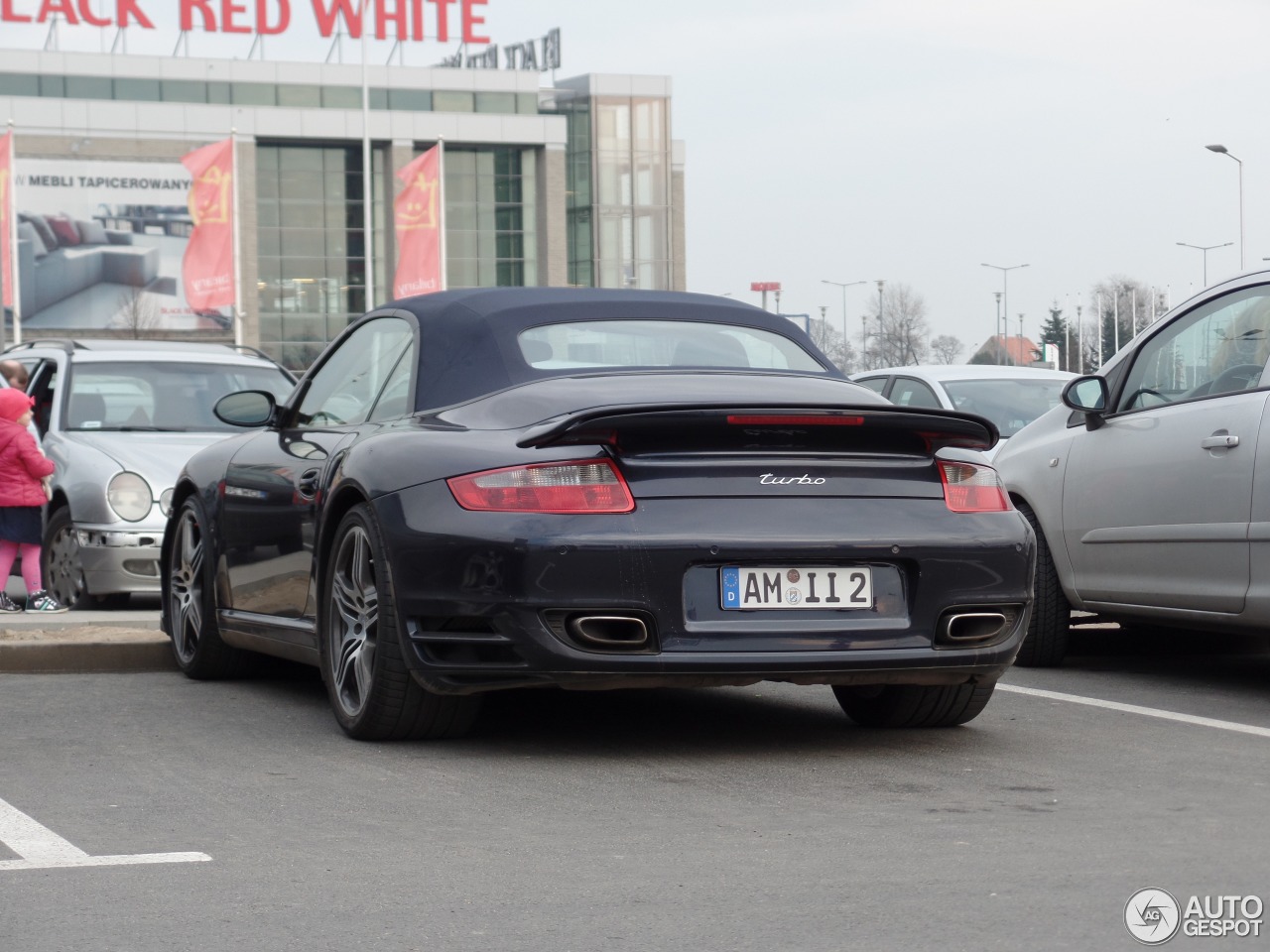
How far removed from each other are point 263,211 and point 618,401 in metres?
73.4

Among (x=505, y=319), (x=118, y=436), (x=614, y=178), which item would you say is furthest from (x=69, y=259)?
(x=505, y=319)

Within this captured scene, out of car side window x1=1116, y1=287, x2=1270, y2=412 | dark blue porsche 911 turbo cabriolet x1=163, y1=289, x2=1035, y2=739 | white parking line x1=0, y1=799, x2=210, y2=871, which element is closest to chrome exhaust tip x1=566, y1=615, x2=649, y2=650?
dark blue porsche 911 turbo cabriolet x1=163, y1=289, x2=1035, y2=739

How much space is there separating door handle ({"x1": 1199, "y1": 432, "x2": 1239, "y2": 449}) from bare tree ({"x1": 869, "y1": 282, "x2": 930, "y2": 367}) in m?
68.6

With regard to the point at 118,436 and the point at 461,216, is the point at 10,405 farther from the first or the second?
the point at 461,216

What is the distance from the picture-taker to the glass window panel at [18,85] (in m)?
73.5

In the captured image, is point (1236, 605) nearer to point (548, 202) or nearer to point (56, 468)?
point (56, 468)

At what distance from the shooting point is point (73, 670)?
8.45m

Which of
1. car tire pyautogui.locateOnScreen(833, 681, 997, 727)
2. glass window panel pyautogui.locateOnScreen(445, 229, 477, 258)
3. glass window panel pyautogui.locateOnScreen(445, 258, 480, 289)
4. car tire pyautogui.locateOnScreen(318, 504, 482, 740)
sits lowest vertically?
car tire pyautogui.locateOnScreen(833, 681, 997, 727)

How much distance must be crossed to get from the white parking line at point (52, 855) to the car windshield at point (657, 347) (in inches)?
92.5

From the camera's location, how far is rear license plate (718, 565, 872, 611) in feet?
18.5

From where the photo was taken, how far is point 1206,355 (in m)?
7.88

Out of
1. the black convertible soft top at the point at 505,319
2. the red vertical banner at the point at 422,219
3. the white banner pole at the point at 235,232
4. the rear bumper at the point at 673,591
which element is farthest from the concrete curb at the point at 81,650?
the red vertical banner at the point at 422,219

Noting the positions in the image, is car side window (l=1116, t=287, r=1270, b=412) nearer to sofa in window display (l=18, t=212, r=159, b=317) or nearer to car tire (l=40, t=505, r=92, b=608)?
car tire (l=40, t=505, r=92, b=608)

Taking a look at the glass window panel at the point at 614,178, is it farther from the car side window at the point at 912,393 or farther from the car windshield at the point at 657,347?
the car windshield at the point at 657,347
